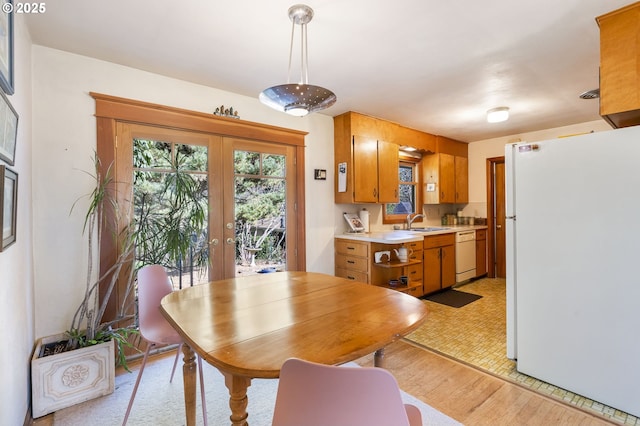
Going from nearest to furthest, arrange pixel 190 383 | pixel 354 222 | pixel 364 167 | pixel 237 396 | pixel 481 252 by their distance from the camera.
A: 1. pixel 237 396
2. pixel 190 383
3. pixel 364 167
4. pixel 354 222
5. pixel 481 252

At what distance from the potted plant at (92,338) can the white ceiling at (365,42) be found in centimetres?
98

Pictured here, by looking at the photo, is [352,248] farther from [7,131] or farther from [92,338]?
[7,131]

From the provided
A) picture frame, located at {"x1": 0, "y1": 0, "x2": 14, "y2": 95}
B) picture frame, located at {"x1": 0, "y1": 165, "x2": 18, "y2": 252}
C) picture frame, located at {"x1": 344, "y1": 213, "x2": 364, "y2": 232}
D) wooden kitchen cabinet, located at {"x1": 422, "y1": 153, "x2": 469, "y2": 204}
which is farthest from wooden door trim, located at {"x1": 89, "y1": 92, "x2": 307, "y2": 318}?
wooden kitchen cabinet, located at {"x1": 422, "y1": 153, "x2": 469, "y2": 204}

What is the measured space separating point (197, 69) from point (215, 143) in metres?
0.66

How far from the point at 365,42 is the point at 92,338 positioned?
2817 mm

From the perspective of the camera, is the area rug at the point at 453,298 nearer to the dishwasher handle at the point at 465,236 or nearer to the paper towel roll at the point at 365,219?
the dishwasher handle at the point at 465,236

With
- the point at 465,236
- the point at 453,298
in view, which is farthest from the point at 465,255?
the point at 453,298

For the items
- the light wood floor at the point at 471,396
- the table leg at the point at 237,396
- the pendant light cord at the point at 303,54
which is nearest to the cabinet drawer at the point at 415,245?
the light wood floor at the point at 471,396

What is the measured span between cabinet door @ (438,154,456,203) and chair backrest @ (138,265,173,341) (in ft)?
14.0

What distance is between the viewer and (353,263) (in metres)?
3.64

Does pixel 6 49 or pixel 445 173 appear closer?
pixel 6 49

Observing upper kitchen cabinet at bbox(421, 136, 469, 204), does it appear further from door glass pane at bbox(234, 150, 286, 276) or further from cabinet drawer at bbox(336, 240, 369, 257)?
door glass pane at bbox(234, 150, 286, 276)

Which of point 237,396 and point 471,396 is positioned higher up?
point 237,396

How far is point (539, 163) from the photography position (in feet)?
6.96
